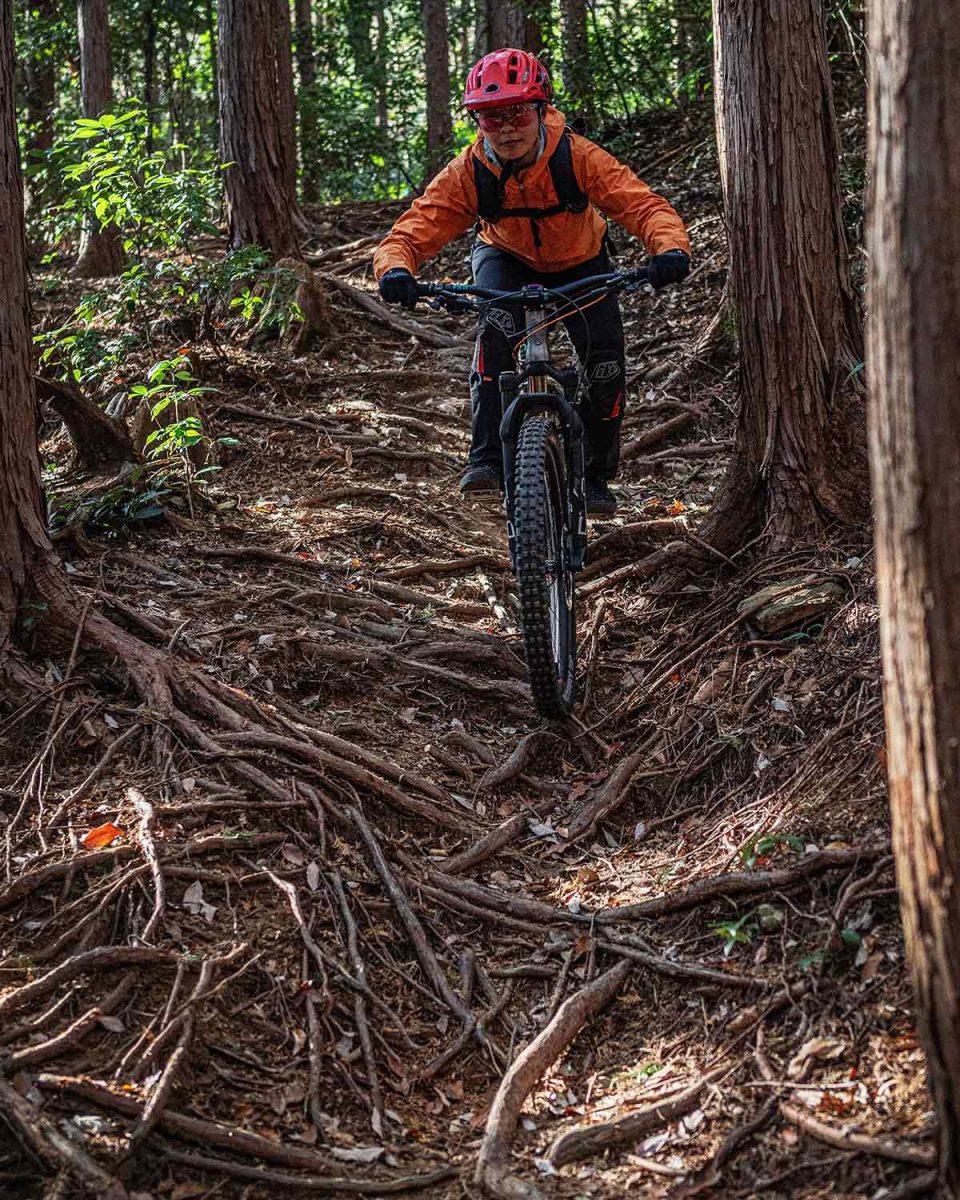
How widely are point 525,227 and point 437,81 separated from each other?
443 inches

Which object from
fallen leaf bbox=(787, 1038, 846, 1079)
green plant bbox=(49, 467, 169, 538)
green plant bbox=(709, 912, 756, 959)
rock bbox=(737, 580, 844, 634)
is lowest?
fallen leaf bbox=(787, 1038, 846, 1079)

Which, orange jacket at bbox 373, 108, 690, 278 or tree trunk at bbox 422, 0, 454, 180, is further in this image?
tree trunk at bbox 422, 0, 454, 180

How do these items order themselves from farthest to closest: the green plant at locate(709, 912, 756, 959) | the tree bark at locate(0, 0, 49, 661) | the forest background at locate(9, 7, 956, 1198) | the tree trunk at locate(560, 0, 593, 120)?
1. the tree trunk at locate(560, 0, 593, 120)
2. the tree bark at locate(0, 0, 49, 661)
3. the green plant at locate(709, 912, 756, 959)
4. the forest background at locate(9, 7, 956, 1198)

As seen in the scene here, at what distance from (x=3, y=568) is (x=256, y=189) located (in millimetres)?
6144

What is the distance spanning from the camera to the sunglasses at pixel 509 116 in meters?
5.05

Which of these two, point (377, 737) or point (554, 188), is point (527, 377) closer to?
point (554, 188)

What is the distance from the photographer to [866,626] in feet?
15.8

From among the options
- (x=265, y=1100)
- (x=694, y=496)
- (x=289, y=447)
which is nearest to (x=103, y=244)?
(x=289, y=447)

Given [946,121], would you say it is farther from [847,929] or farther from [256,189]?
[256,189]

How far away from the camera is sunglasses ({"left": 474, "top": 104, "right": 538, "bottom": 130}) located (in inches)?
199

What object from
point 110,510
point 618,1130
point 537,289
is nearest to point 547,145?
point 537,289

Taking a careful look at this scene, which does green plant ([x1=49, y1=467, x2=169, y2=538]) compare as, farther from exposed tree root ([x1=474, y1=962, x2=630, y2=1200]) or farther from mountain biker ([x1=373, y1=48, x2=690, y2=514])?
exposed tree root ([x1=474, y1=962, x2=630, y2=1200])

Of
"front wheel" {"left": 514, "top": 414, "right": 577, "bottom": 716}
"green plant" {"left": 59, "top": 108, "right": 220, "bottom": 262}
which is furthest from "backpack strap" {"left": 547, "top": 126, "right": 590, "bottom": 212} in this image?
"green plant" {"left": 59, "top": 108, "right": 220, "bottom": 262}

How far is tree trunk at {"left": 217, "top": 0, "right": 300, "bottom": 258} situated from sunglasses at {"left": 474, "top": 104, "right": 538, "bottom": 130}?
5.15 meters
